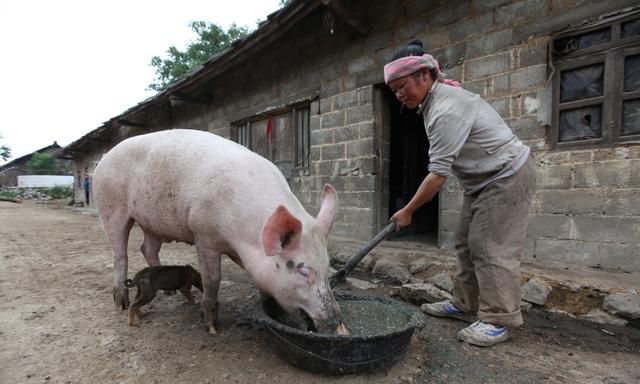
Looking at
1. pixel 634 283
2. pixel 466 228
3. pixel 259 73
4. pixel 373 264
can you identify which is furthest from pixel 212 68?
pixel 634 283

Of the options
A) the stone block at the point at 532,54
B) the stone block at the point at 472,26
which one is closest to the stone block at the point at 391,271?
the stone block at the point at 532,54

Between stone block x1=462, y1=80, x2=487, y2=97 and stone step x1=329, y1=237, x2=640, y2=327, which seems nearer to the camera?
stone step x1=329, y1=237, x2=640, y2=327

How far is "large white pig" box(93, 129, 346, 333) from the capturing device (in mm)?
1902

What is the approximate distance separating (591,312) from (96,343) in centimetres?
358

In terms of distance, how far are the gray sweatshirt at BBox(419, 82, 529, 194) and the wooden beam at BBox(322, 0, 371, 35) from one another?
2810 millimetres

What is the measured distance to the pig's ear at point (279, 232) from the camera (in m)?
1.79

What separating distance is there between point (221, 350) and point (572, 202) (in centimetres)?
323

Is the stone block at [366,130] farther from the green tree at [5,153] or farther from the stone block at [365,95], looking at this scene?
the green tree at [5,153]

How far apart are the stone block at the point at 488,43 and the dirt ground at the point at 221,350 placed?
2.66m

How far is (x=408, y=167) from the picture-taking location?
6.46m

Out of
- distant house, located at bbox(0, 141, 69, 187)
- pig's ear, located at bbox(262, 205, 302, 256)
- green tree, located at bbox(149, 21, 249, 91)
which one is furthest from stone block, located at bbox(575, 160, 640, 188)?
distant house, located at bbox(0, 141, 69, 187)

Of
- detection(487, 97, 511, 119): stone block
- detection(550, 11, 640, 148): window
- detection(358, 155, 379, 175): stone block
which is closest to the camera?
detection(550, 11, 640, 148): window

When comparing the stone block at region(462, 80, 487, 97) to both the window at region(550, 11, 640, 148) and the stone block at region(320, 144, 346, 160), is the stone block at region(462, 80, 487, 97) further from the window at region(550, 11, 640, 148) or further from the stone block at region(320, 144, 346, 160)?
the stone block at region(320, 144, 346, 160)

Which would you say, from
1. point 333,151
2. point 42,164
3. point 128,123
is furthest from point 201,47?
point 42,164
